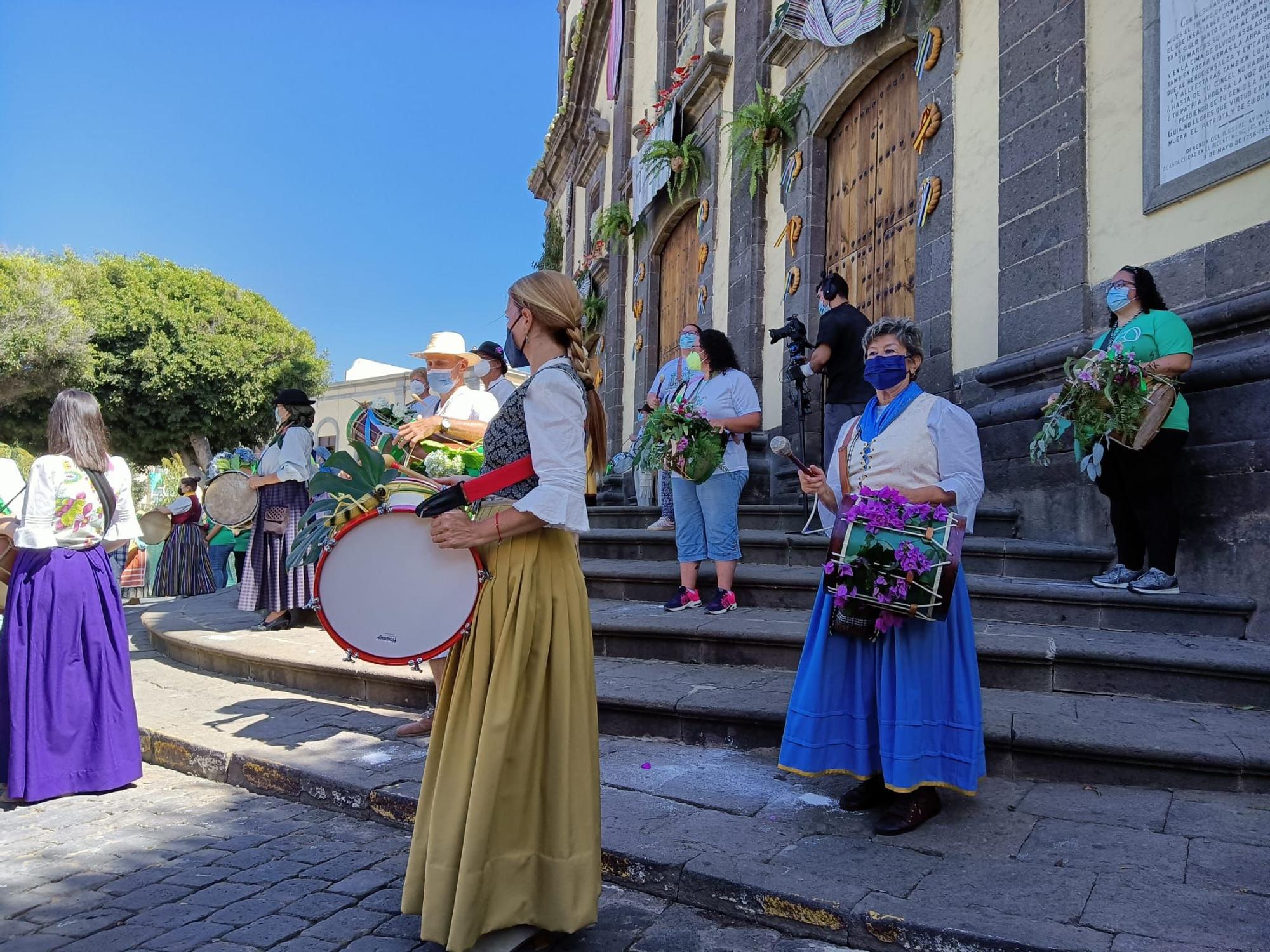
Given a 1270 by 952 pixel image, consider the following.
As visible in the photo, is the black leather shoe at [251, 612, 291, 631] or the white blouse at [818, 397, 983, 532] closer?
the white blouse at [818, 397, 983, 532]

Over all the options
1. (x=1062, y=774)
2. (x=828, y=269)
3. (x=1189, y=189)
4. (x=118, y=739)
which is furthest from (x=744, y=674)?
(x=828, y=269)

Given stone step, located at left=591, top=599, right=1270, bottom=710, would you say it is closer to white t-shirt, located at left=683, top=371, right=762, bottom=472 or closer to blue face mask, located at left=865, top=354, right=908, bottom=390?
white t-shirt, located at left=683, top=371, right=762, bottom=472

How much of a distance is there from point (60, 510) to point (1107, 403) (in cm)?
540

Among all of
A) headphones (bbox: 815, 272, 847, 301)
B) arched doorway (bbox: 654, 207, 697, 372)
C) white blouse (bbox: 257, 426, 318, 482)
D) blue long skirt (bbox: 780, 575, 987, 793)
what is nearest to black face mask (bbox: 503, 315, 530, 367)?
blue long skirt (bbox: 780, 575, 987, 793)

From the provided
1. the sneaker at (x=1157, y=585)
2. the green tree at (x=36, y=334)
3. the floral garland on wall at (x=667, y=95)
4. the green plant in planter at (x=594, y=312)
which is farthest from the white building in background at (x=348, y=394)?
the sneaker at (x=1157, y=585)

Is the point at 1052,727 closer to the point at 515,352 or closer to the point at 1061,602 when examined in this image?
the point at 1061,602

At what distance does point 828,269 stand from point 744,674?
5.90 metres

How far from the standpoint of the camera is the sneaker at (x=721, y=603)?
5.85 meters

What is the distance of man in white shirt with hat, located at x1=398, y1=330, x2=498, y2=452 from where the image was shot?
4.65 m

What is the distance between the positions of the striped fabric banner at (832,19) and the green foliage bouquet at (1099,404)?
486 cm

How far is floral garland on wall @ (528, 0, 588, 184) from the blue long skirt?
19.0 metres

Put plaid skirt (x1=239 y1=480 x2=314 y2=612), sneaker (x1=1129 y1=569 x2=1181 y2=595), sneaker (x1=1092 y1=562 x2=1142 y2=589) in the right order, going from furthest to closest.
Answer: plaid skirt (x1=239 y1=480 x2=314 y2=612), sneaker (x1=1092 y1=562 x2=1142 y2=589), sneaker (x1=1129 y1=569 x2=1181 y2=595)

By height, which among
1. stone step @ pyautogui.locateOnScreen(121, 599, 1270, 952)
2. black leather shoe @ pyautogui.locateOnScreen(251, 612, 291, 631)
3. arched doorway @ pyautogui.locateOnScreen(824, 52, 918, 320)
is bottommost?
stone step @ pyautogui.locateOnScreen(121, 599, 1270, 952)

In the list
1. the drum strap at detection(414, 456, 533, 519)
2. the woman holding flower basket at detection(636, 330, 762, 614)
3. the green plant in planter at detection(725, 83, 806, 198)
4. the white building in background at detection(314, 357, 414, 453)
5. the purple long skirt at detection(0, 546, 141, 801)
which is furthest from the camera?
the white building in background at detection(314, 357, 414, 453)
